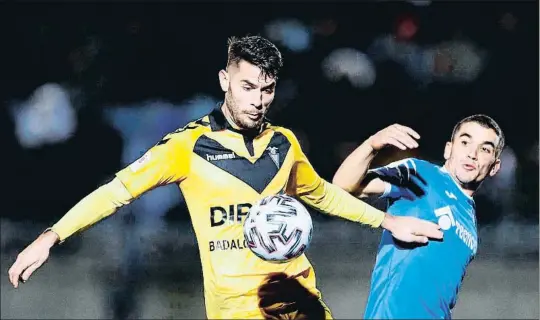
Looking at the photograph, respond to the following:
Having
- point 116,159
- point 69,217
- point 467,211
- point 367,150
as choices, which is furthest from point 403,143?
point 116,159

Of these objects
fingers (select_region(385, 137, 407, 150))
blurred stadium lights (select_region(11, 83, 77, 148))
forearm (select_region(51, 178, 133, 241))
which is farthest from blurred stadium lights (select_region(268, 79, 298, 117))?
→ forearm (select_region(51, 178, 133, 241))

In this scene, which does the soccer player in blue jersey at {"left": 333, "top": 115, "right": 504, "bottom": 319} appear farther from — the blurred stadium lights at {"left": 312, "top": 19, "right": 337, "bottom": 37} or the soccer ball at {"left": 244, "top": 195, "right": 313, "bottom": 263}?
the blurred stadium lights at {"left": 312, "top": 19, "right": 337, "bottom": 37}

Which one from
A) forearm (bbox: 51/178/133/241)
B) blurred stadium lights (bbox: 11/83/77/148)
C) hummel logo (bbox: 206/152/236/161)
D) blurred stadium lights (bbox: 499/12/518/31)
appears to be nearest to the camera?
forearm (bbox: 51/178/133/241)

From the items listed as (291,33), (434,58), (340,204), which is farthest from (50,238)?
(434,58)

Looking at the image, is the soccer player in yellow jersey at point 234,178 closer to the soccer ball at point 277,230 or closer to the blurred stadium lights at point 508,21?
the soccer ball at point 277,230

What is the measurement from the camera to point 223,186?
178 inches

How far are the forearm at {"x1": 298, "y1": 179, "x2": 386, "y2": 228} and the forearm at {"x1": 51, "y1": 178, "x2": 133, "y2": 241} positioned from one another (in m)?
1.05

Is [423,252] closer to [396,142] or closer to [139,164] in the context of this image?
[396,142]

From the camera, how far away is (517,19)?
10789 mm

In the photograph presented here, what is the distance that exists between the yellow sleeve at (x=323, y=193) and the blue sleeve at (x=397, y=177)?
0.47ft

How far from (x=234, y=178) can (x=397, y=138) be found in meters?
0.84

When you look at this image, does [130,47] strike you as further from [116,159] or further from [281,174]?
[281,174]

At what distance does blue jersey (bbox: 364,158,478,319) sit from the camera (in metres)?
4.45

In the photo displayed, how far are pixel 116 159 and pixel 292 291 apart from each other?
5.12 m
